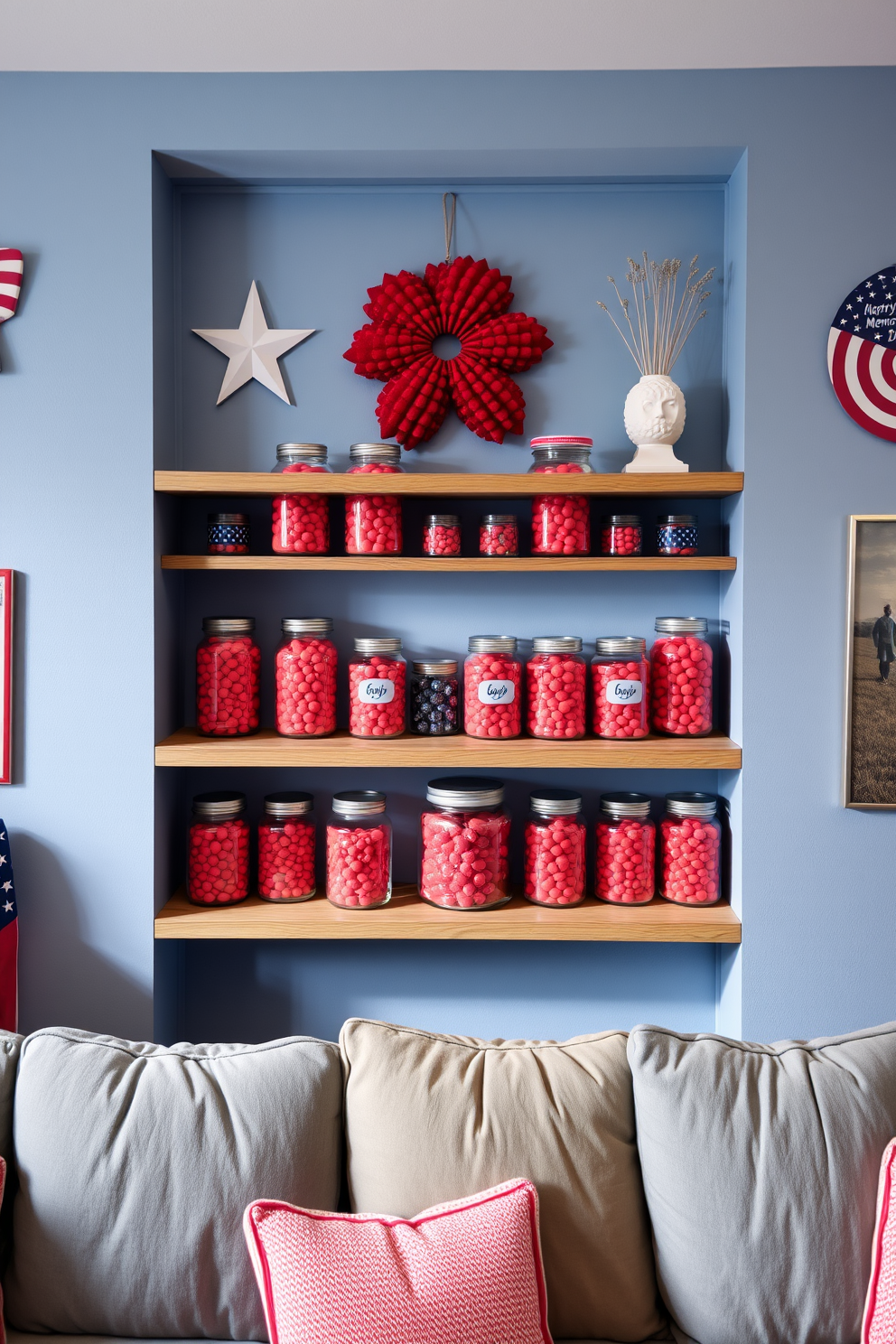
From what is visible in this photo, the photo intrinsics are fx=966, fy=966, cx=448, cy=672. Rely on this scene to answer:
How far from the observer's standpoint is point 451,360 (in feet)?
7.18

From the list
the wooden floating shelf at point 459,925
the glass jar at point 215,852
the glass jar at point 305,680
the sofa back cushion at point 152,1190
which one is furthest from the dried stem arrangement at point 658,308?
the sofa back cushion at point 152,1190

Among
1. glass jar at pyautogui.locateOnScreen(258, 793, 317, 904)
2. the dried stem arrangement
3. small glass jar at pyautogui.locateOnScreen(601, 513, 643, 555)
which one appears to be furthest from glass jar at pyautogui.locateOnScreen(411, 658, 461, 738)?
the dried stem arrangement

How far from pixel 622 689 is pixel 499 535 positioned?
429 mm

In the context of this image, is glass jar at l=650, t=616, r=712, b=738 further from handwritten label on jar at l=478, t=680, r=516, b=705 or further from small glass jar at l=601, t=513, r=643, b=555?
handwritten label on jar at l=478, t=680, r=516, b=705

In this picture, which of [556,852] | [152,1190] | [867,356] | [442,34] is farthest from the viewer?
[556,852]

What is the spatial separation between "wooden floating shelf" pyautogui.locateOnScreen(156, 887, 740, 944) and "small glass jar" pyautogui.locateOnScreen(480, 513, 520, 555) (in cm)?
79

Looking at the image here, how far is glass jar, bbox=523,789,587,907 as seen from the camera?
2109 millimetres

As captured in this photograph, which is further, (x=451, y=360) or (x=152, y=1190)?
(x=451, y=360)

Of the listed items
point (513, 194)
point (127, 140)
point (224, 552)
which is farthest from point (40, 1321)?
point (513, 194)

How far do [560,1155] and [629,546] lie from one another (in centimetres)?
126

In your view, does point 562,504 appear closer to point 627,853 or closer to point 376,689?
point 376,689

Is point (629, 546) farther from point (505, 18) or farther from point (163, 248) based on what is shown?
point (163, 248)

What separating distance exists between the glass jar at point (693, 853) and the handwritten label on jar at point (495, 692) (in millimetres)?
439

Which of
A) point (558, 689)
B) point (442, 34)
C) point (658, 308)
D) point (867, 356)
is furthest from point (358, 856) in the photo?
point (442, 34)
